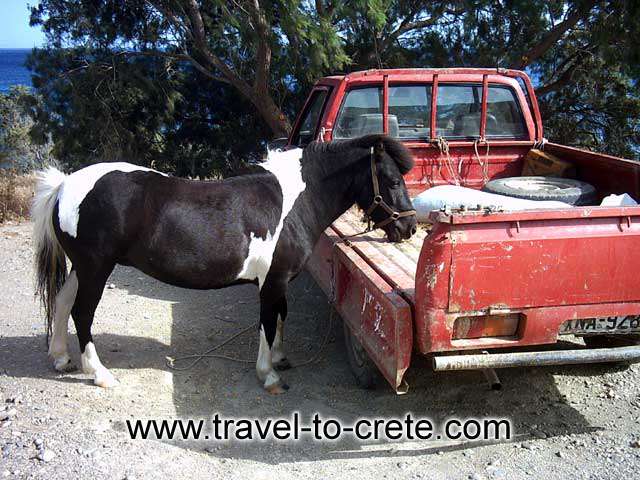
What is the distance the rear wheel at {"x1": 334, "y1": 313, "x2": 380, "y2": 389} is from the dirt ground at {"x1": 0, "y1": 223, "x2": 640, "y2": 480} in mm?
85

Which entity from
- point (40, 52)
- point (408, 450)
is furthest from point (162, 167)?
point (408, 450)

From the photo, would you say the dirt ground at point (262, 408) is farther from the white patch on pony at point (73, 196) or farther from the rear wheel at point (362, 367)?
the white patch on pony at point (73, 196)

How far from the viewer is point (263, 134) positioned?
39.2 ft

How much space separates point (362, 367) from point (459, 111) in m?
2.60

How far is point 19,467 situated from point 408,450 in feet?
6.63

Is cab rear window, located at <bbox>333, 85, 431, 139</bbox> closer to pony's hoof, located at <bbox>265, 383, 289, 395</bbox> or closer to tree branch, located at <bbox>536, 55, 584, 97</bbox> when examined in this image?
pony's hoof, located at <bbox>265, 383, 289, 395</bbox>

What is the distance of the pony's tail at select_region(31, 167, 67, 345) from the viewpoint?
13.3ft

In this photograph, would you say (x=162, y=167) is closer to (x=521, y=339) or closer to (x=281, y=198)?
(x=281, y=198)

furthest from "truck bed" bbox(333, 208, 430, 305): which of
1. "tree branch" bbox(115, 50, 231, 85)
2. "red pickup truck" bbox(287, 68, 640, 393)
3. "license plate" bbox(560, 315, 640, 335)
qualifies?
"tree branch" bbox(115, 50, 231, 85)

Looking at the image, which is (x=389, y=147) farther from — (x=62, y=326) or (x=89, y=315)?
(x=62, y=326)

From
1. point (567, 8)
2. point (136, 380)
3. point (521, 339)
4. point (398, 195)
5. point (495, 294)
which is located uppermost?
point (567, 8)

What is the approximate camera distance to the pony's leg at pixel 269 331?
4.07 metres

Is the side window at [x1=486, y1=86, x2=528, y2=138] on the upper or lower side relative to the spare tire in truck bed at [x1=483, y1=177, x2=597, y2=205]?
upper

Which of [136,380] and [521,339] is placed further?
[136,380]
